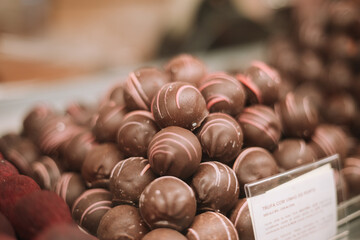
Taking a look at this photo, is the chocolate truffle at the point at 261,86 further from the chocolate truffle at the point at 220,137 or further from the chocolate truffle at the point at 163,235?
the chocolate truffle at the point at 163,235

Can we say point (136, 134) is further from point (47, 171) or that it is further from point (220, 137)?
point (47, 171)

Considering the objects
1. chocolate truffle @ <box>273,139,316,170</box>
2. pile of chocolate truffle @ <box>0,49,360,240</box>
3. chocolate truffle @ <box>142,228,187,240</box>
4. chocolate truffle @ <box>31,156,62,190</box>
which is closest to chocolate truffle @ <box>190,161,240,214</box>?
pile of chocolate truffle @ <box>0,49,360,240</box>

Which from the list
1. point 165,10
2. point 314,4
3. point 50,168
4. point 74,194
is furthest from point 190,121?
point 165,10

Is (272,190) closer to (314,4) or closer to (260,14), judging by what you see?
(314,4)

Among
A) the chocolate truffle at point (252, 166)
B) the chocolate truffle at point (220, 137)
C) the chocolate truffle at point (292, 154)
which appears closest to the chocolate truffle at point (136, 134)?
the chocolate truffle at point (220, 137)

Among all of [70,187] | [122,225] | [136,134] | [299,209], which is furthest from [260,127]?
[70,187]

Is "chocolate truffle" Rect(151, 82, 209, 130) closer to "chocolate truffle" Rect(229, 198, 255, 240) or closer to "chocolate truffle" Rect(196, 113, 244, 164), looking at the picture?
"chocolate truffle" Rect(196, 113, 244, 164)

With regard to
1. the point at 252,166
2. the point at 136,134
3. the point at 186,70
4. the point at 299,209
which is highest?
the point at 186,70
